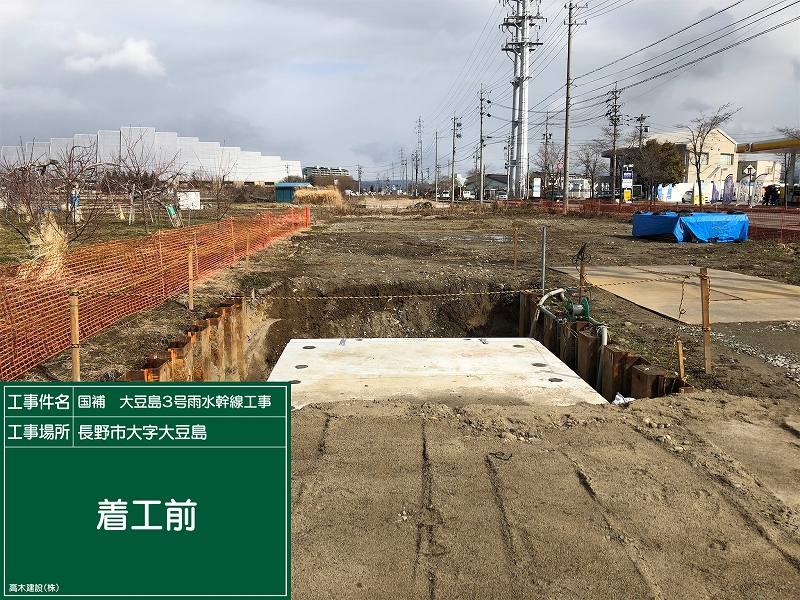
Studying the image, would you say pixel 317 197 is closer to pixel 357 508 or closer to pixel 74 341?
pixel 74 341

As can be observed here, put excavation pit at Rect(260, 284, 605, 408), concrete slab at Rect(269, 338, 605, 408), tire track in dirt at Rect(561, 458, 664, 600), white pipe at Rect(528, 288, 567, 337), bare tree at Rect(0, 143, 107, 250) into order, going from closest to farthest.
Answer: tire track in dirt at Rect(561, 458, 664, 600) < concrete slab at Rect(269, 338, 605, 408) < excavation pit at Rect(260, 284, 605, 408) < white pipe at Rect(528, 288, 567, 337) < bare tree at Rect(0, 143, 107, 250)

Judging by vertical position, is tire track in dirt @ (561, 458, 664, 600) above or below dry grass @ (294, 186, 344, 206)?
below

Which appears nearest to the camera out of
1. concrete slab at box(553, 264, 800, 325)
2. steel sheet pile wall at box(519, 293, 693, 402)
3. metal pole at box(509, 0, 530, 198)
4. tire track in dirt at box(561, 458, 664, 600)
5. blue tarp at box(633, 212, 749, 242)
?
tire track in dirt at box(561, 458, 664, 600)

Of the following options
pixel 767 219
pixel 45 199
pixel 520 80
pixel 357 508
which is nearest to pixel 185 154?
pixel 520 80

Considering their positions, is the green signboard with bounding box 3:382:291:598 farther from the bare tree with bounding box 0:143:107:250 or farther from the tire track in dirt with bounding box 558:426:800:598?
the bare tree with bounding box 0:143:107:250

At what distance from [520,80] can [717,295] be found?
220 feet

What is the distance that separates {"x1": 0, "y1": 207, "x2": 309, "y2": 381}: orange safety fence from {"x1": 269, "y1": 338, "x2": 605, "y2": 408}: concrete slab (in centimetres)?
275

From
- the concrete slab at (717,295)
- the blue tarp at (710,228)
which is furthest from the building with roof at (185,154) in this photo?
the concrete slab at (717,295)

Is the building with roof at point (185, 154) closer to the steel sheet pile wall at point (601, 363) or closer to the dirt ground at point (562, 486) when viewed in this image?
the steel sheet pile wall at point (601, 363)

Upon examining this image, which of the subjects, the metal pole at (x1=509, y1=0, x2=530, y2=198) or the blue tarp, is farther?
the metal pole at (x1=509, y1=0, x2=530, y2=198)

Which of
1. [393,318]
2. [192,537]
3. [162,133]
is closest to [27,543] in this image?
[192,537]

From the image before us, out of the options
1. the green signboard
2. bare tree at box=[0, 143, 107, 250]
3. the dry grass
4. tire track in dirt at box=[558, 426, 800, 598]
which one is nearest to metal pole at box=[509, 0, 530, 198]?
the dry grass

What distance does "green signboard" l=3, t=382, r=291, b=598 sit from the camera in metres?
2.34

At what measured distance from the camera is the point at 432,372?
9.76 m
